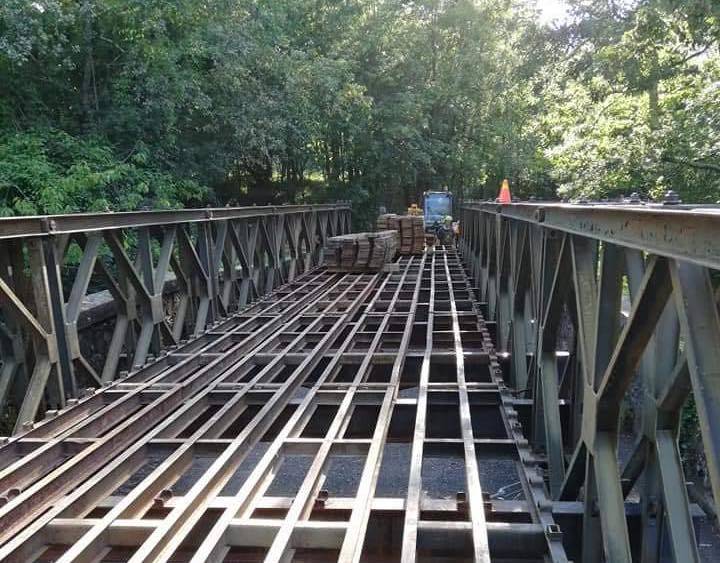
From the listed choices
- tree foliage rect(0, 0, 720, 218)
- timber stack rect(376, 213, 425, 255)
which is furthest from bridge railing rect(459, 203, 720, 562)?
timber stack rect(376, 213, 425, 255)

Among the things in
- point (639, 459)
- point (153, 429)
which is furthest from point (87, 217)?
point (639, 459)

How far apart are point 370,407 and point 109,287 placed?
3.11 meters

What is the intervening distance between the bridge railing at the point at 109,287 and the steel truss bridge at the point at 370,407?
3 cm

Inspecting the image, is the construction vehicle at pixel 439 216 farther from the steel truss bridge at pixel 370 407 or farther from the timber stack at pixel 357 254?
the steel truss bridge at pixel 370 407

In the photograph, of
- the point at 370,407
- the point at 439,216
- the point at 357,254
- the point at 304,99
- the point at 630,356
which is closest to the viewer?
the point at 630,356

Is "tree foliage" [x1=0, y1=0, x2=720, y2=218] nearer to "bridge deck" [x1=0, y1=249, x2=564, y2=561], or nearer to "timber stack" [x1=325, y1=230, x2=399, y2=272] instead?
"timber stack" [x1=325, y1=230, x2=399, y2=272]

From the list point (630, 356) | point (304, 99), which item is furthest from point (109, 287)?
point (304, 99)

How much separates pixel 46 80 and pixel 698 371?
14637 millimetres

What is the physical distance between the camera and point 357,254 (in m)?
12.9

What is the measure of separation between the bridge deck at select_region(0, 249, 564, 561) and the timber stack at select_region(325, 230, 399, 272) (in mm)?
4623

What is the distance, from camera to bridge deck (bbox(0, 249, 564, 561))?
3.05 meters

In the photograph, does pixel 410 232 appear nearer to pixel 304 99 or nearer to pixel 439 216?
pixel 439 216

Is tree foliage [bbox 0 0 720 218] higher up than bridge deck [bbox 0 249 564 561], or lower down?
higher up

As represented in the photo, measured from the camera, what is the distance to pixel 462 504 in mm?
3342
